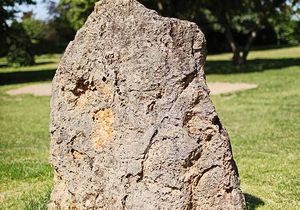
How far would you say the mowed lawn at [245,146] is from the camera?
7.20m

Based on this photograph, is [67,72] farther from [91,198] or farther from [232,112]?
[232,112]

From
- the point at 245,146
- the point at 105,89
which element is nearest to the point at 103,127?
the point at 105,89

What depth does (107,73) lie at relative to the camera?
534 centimetres

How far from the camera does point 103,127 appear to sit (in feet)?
17.7

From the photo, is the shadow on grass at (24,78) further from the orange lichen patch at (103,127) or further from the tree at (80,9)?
the orange lichen patch at (103,127)

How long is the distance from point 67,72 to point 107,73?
59 cm

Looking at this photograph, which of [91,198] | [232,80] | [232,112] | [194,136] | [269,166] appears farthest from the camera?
[232,80]

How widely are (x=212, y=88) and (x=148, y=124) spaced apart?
1765 cm

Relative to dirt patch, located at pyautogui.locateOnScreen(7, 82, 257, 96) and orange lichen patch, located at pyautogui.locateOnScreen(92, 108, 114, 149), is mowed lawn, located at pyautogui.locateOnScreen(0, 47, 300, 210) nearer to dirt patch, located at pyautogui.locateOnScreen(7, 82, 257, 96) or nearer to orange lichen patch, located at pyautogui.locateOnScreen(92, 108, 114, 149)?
dirt patch, located at pyautogui.locateOnScreen(7, 82, 257, 96)

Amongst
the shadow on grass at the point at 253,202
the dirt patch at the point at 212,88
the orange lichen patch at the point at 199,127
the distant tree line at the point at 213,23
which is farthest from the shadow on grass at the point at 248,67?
the orange lichen patch at the point at 199,127

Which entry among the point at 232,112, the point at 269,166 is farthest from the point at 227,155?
the point at 232,112

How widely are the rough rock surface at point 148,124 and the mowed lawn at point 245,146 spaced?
4.67ft

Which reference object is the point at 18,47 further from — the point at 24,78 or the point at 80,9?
the point at 80,9

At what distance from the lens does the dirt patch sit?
21559 mm
